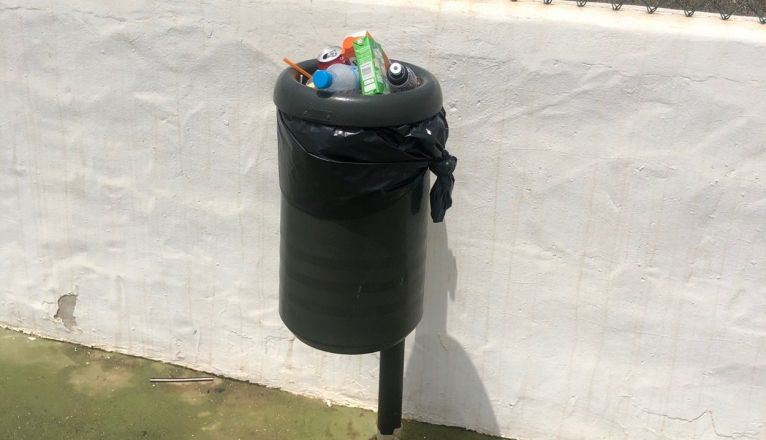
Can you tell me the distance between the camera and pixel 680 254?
3.18m

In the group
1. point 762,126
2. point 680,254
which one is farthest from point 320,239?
point 762,126

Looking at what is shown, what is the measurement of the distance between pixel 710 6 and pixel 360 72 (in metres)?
1.41

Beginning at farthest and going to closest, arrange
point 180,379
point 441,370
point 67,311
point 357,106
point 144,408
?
point 67,311 → point 180,379 → point 144,408 → point 441,370 → point 357,106

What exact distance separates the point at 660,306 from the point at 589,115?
81 cm

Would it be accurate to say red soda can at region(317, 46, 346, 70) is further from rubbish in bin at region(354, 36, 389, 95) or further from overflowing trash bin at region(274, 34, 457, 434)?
rubbish in bin at region(354, 36, 389, 95)

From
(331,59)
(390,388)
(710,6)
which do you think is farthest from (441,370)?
(710,6)

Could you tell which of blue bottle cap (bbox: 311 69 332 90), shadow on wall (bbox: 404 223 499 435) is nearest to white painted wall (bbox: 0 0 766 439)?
shadow on wall (bbox: 404 223 499 435)

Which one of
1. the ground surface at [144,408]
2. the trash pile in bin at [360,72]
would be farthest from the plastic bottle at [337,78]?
the ground surface at [144,408]

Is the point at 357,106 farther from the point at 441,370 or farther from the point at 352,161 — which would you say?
the point at 441,370

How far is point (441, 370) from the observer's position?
3613 millimetres

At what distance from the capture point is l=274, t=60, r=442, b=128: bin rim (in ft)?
8.29

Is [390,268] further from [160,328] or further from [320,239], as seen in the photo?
[160,328]

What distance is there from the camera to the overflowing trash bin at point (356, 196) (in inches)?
101

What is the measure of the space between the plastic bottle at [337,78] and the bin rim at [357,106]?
32 millimetres
